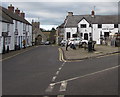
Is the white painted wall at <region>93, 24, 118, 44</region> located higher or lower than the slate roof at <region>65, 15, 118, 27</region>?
lower

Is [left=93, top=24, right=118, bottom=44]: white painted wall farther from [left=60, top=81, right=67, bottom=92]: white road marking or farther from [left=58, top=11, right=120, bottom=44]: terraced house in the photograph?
[left=60, top=81, right=67, bottom=92]: white road marking

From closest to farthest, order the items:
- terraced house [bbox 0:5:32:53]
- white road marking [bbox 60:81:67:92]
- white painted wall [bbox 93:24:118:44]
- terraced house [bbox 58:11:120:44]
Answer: white road marking [bbox 60:81:67:92] < terraced house [bbox 0:5:32:53] < white painted wall [bbox 93:24:118:44] < terraced house [bbox 58:11:120:44]

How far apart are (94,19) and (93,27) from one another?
2.83 meters

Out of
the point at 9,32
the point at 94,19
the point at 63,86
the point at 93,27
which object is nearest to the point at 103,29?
the point at 93,27

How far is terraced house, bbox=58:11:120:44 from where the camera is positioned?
6450cm

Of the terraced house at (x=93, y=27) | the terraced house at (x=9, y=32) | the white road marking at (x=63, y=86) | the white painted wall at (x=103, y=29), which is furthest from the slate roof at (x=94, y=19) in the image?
the white road marking at (x=63, y=86)

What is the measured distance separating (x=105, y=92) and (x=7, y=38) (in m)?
28.5

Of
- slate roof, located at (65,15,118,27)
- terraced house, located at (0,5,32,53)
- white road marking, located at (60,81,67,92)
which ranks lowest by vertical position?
white road marking, located at (60,81,67,92)

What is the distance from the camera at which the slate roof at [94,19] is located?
65000mm

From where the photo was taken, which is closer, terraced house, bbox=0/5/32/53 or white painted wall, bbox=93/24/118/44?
terraced house, bbox=0/5/32/53

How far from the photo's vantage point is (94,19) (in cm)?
6619

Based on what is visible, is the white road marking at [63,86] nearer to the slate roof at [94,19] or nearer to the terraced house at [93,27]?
the terraced house at [93,27]

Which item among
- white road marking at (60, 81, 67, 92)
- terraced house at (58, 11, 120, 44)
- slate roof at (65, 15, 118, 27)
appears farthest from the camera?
slate roof at (65, 15, 118, 27)

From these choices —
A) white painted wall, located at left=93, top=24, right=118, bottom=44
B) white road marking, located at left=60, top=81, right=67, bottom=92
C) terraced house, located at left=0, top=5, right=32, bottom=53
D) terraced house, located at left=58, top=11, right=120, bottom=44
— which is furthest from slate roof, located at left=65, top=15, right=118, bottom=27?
white road marking, located at left=60, top=81, right=67, bottom=92
